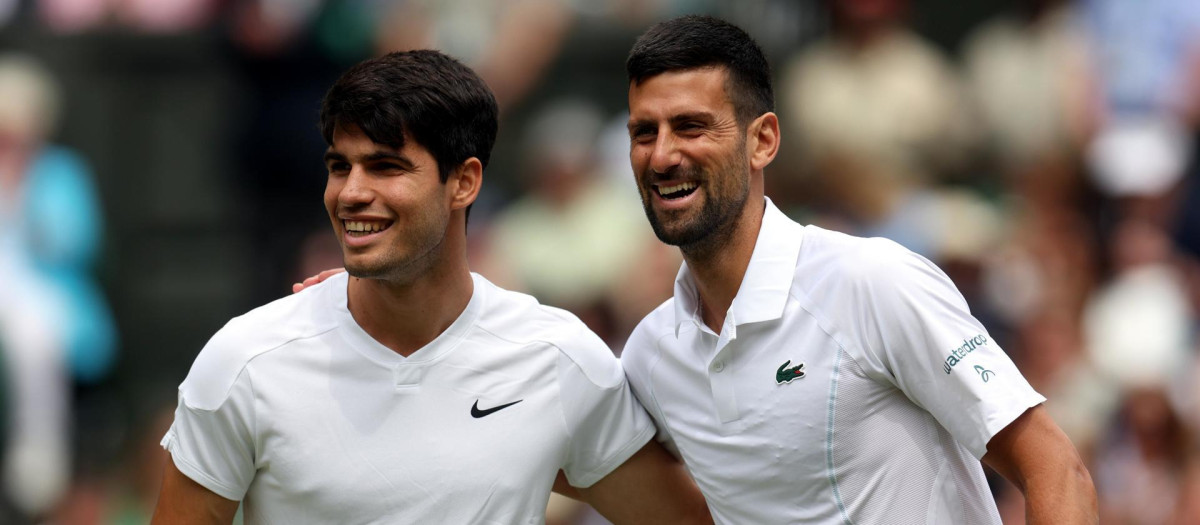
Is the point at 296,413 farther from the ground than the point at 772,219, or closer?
closer

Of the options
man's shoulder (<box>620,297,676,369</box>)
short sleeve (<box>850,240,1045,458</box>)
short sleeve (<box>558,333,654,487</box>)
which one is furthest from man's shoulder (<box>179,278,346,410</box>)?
short sleeve (<box>850,240,1045,458</box>)

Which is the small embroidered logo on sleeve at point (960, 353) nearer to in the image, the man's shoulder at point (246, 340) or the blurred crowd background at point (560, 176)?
the man's shoulder at point (246, 340)

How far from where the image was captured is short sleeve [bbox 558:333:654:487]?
12.8 feet

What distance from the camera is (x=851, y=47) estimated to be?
8.20 m

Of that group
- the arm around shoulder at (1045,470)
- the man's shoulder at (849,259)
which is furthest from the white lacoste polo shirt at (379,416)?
the arm around shoulder at (1045,470)

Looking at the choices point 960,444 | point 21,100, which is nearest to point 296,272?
point 21,100

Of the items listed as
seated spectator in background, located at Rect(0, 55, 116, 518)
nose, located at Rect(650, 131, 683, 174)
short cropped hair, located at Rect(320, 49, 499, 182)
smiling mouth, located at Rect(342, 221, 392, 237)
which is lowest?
seated spectator in background, located at Rect(0, 55, 116, 518)

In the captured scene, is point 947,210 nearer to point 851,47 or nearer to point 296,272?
point 851,47

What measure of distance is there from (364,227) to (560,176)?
14.7ft

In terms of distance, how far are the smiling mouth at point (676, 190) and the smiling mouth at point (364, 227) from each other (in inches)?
25.6

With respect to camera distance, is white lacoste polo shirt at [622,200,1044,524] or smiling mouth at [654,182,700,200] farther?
smiling mouth at [654,182,700,200]

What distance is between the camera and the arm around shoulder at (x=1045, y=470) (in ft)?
11.0

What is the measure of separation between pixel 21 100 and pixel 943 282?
6131 millimetres

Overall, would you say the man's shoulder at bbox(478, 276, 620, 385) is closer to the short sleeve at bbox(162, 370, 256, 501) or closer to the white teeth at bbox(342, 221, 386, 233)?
the white teeth at bbox(342, 221, 386, 233)
